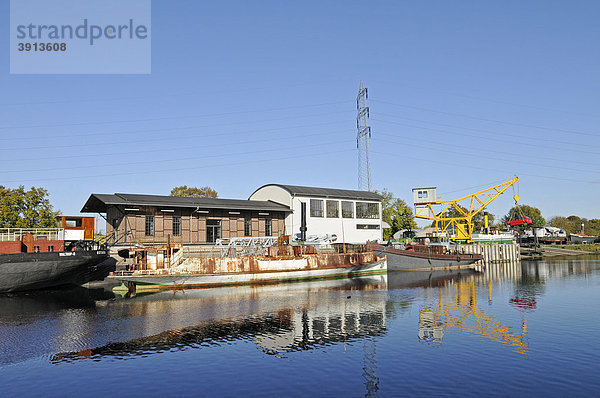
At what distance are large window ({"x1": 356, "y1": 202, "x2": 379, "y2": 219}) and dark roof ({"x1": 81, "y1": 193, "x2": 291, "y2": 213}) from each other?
11464 millimetres

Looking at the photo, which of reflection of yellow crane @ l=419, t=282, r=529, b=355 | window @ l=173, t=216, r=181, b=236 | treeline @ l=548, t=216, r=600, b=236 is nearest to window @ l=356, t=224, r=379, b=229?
window @ l=173, t=216, r=181, b=236

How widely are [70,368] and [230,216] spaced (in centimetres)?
3908

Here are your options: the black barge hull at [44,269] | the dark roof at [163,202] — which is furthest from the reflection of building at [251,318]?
the dark roof at [163,202]

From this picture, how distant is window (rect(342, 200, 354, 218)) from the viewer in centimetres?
6282

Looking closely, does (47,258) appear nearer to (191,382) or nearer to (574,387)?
(191,382)

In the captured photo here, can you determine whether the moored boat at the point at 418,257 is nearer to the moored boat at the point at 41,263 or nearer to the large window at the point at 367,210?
the large window at the point at 367,210

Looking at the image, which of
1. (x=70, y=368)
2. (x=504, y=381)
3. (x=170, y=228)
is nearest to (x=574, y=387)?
(x=504, y=381)

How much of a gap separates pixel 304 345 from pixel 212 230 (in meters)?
36.2

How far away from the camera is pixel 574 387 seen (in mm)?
13906

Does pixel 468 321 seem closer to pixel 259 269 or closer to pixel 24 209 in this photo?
pixel 259 269

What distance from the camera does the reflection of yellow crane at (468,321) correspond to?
19797 millimetres

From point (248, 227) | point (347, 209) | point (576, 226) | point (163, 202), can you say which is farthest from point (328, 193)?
point (576, 226)

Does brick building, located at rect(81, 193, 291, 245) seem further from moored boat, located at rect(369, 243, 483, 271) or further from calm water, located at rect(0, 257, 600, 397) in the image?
calm water, located at rect(0, 257, 600, 397)

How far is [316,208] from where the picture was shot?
60625mm
